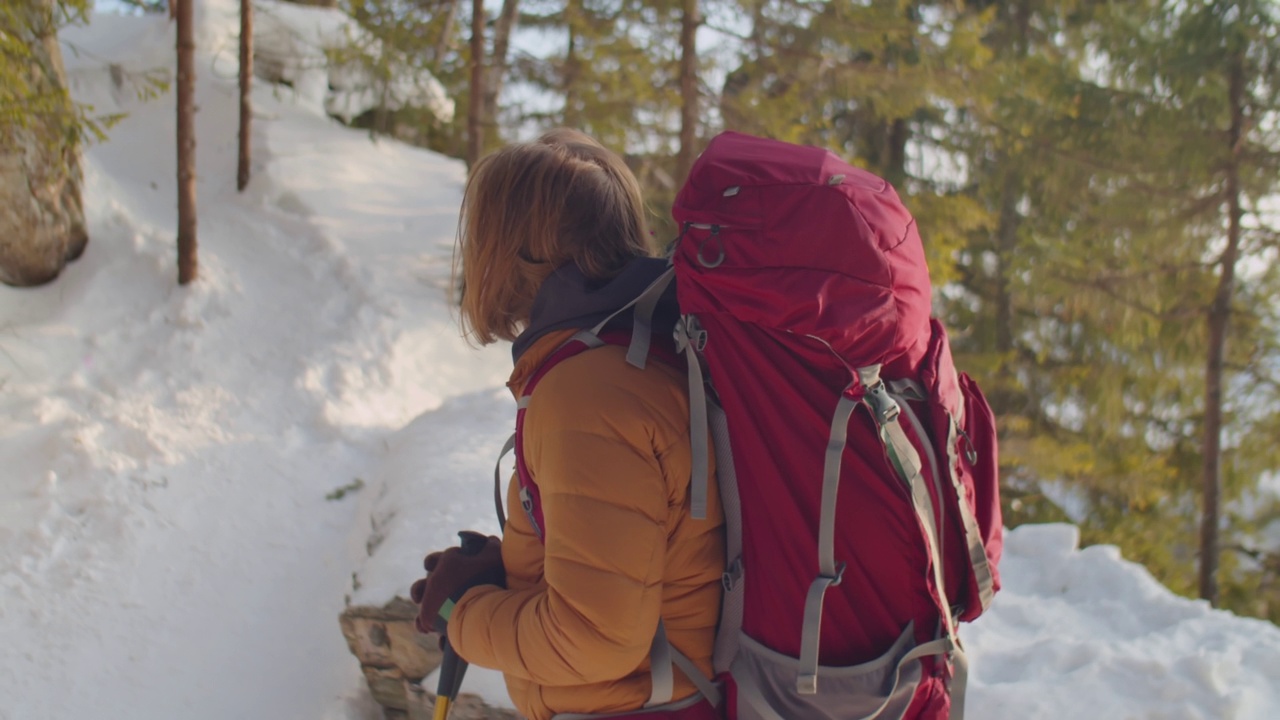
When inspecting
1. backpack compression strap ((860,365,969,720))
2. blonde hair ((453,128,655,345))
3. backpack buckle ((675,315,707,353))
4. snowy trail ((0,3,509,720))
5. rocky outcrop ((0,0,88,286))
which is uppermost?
blonde hair ((453,128,655,345))

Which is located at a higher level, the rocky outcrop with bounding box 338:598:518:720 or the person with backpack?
the person with backpack

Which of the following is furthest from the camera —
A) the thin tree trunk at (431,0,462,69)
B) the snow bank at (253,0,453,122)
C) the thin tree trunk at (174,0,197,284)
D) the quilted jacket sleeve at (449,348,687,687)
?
the snow bank at (253,0,453,122)

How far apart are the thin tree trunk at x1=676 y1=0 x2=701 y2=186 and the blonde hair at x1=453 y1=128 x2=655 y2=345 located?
784cm

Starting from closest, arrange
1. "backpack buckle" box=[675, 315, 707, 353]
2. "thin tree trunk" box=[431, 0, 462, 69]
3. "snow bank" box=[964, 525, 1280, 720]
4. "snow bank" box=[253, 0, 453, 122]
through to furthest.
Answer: "backpack buckle" box=[675, 315, 707, 353] → "snow bank" box=[964, 525, 1280, 720] → "thin tree trunk" box=[431, 0, 462, 69] → "snow bank" box=[253, 0, 453, 122]

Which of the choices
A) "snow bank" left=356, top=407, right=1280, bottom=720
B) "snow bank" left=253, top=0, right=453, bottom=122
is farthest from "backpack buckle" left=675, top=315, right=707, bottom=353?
"snow bank" left=253, top=0, right=453, bottom=122

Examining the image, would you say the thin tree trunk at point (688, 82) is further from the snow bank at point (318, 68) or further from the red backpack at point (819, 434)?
the red backpack at point (819, 434)

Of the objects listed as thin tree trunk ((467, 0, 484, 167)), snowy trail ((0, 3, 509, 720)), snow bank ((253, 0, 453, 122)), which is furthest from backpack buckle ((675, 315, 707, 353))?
snow bank ((253, 0, 453, 122))

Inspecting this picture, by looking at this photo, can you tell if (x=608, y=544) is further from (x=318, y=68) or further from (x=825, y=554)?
(x=318, y=68)

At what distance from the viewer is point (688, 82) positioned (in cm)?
946

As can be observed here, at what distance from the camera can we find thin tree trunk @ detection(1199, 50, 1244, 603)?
380 inches

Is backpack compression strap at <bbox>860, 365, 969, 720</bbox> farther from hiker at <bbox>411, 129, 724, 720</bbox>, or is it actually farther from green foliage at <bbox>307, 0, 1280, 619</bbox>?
green foliage at <bbox>307, 0, 1280, 619</bbox>

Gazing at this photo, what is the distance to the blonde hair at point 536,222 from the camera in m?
1.64

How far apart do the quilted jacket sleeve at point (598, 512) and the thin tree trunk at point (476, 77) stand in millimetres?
8325

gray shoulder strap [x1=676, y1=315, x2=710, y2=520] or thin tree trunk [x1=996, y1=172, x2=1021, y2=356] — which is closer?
gray shoulder strap [x1=676, y1=315, x2=710, y2=520]
